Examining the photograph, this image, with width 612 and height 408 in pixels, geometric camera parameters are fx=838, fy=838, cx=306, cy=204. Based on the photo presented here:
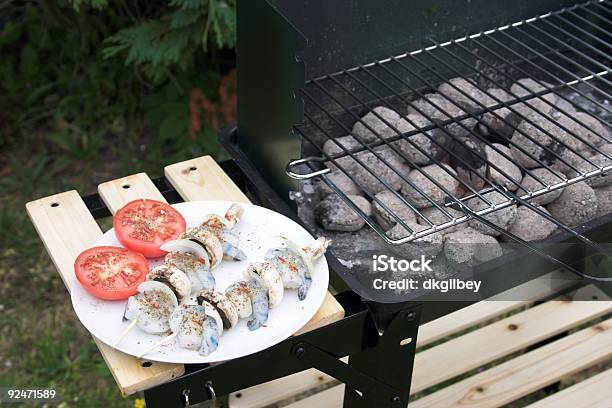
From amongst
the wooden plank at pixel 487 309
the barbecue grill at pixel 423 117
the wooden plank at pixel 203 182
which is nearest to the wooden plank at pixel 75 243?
the wooden plank at pixel 203 182

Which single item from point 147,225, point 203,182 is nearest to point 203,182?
point 203,182

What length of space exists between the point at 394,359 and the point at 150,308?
0.50m

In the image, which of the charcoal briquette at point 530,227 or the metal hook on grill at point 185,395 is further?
the charcoal briquette at point 530,227

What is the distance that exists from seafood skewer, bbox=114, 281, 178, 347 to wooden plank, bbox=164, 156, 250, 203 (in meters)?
0.40

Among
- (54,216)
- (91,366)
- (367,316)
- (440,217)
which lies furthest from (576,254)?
(91,366)

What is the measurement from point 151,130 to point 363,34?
1.63 m

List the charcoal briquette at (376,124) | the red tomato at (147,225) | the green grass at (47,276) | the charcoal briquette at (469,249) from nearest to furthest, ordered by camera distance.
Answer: the red tomato at (147,225)
the charcoal briquette at (469,249)
the charcoal briquette at (376,124)
the green grass at (47,276)

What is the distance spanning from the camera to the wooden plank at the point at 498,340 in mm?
2321

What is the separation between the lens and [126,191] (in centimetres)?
184

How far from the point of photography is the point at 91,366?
107 inches

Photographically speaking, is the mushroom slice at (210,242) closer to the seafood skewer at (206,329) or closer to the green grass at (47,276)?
the seafood skewer at (206,329)

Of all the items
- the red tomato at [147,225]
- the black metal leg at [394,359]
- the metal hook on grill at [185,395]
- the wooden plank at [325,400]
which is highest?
the red tomato at [147,225]

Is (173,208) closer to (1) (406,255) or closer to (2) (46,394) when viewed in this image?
(1) (406,255)

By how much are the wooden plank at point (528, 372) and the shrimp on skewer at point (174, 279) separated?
1006 millimetres
